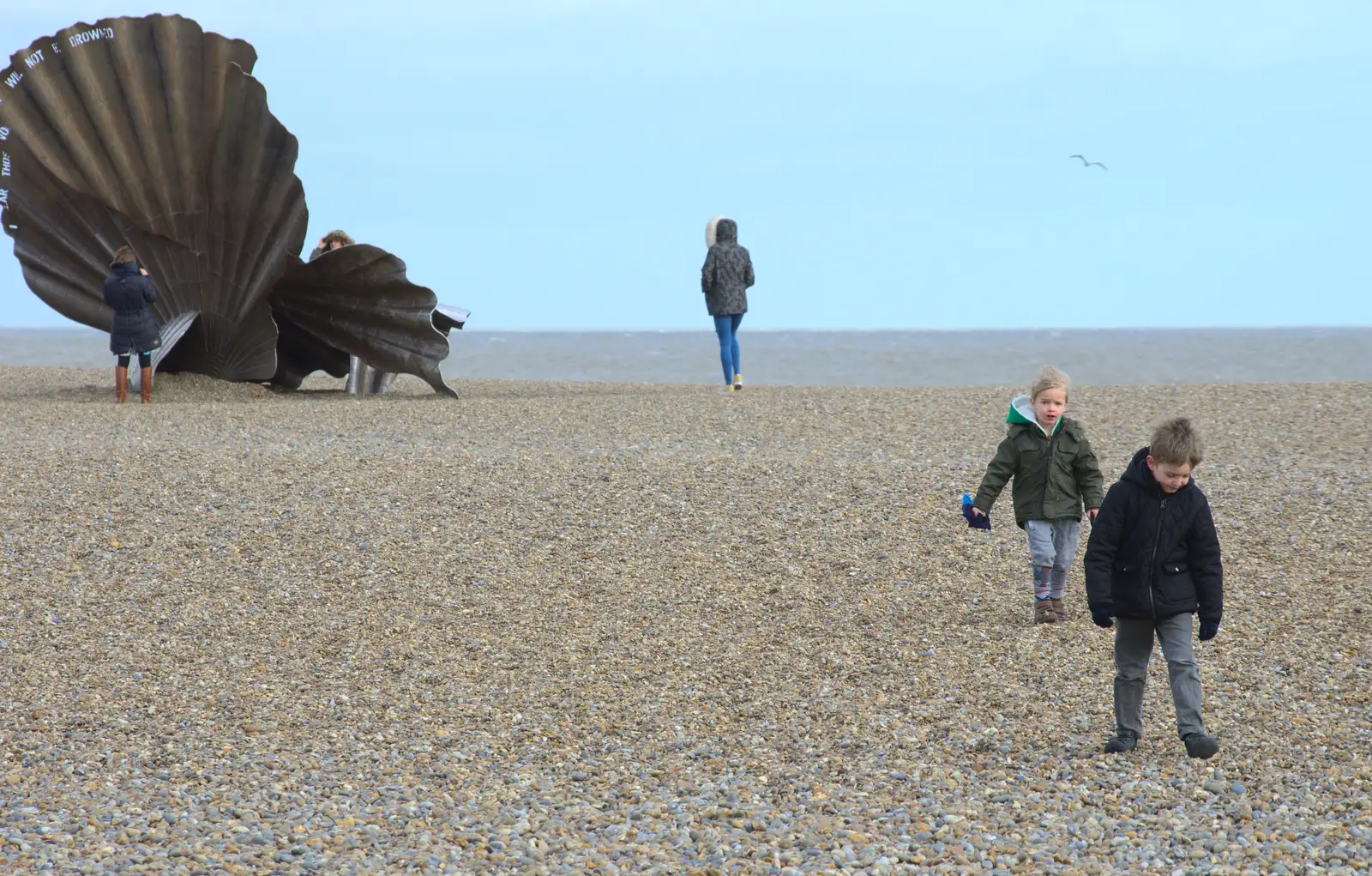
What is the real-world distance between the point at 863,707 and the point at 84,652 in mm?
3657

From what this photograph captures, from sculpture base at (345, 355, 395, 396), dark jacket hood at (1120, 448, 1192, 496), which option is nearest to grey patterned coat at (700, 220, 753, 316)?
sculpture base at (345, 355, 395, 396)

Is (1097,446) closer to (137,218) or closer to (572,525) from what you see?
(572,525)

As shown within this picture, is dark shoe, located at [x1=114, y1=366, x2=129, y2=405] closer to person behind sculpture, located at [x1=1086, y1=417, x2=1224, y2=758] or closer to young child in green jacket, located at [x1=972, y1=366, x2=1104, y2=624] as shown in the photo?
young child in green jacket, located at [x1=972, y1=366, x2=1104, y2=624]

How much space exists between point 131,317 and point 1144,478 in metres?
12.0

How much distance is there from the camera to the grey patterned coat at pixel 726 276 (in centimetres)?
1520

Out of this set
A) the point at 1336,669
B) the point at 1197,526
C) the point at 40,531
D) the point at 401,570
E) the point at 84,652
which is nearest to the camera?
the point at 1197,526

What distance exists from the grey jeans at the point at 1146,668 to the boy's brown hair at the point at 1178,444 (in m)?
0.58

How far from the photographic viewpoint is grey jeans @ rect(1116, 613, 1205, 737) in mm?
4754

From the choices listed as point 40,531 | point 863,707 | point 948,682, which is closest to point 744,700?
point 863,707

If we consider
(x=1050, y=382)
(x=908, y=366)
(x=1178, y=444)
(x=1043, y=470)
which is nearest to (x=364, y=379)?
(x=1043, y=470)

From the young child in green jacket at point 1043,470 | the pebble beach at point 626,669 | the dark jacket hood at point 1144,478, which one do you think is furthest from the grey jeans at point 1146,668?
the young child in green jacket at point 1043,470

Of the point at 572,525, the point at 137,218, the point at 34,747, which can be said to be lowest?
the point at 34,747

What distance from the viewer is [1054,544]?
21.5 ft

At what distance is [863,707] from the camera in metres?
5.53
